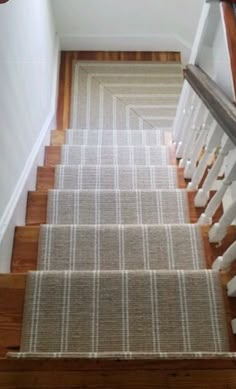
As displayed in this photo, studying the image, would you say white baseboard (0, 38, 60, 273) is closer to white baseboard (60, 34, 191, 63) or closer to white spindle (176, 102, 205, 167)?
white spindle (176, 102, 205, 167)

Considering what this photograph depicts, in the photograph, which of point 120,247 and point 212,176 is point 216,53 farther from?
point 120,247

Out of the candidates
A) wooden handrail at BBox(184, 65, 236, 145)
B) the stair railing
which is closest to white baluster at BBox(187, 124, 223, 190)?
the stair railing

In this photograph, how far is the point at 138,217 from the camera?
1.97 meters

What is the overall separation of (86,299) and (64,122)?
2.56 metres

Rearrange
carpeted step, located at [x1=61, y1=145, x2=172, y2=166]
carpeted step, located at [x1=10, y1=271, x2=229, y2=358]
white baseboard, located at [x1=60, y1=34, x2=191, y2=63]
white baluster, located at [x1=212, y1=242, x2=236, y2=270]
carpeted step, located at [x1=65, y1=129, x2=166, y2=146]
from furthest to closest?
1. white baseboard, located at [x1=60, y1=34, x2=191, y2=63]
2. carpeted step, located at [x1=65, y1=129, x2=166, y2=146]
3. carpeted step, located at [x1=61, y1=145, x2=172, y2=166]
4. white baluster, located at [x1=212, y1=242, x2=236, y2=270]
5. carpeted step, located at [x1=10, y1=271, x2=229, y2=358]

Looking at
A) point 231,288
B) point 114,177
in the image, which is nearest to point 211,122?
point 114,177

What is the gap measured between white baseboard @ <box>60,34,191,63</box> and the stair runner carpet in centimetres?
191

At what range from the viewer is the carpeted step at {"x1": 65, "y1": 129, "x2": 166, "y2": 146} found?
10.1 feet

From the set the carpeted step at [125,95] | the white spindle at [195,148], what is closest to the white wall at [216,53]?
the white spindle at [195,148]

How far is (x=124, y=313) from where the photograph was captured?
1343mm

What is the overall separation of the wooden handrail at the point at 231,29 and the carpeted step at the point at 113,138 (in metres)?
1.18

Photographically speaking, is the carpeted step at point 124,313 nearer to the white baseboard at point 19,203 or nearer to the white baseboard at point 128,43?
the white baseboard at point 19,203

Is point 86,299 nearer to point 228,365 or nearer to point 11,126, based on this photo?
point 228,365

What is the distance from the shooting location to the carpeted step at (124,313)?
4.21 ft
